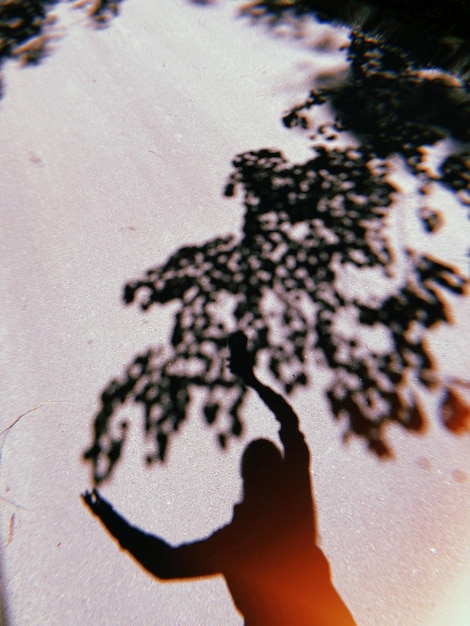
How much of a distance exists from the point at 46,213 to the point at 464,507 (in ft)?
20.9

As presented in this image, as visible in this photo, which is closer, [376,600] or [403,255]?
[376,600]

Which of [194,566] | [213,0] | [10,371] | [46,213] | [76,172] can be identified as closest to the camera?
[194,566]

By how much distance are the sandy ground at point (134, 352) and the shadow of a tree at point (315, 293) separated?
22 centimetres

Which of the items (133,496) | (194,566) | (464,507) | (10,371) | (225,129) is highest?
(225,129)

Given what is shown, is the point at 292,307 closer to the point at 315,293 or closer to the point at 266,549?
the point at 315,293

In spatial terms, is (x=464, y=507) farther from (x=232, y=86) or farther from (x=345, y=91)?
(x=232, y=86)

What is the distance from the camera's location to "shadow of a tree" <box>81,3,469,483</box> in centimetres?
391

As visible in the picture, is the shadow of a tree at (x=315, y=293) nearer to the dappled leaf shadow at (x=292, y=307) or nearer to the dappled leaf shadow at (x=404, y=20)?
the dappled leaf shadow at (x=292, y=307)

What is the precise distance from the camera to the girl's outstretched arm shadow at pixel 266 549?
9.69 ft

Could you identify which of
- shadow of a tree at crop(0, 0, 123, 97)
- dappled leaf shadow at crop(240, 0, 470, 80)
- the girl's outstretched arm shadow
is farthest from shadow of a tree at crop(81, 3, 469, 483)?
shadow of a tree at crop(0, 0, 123, 97)

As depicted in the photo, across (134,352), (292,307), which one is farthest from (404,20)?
(134,352)

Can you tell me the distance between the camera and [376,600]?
2.94 metres

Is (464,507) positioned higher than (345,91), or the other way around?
(345,91)

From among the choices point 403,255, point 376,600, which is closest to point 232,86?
point 403,255
